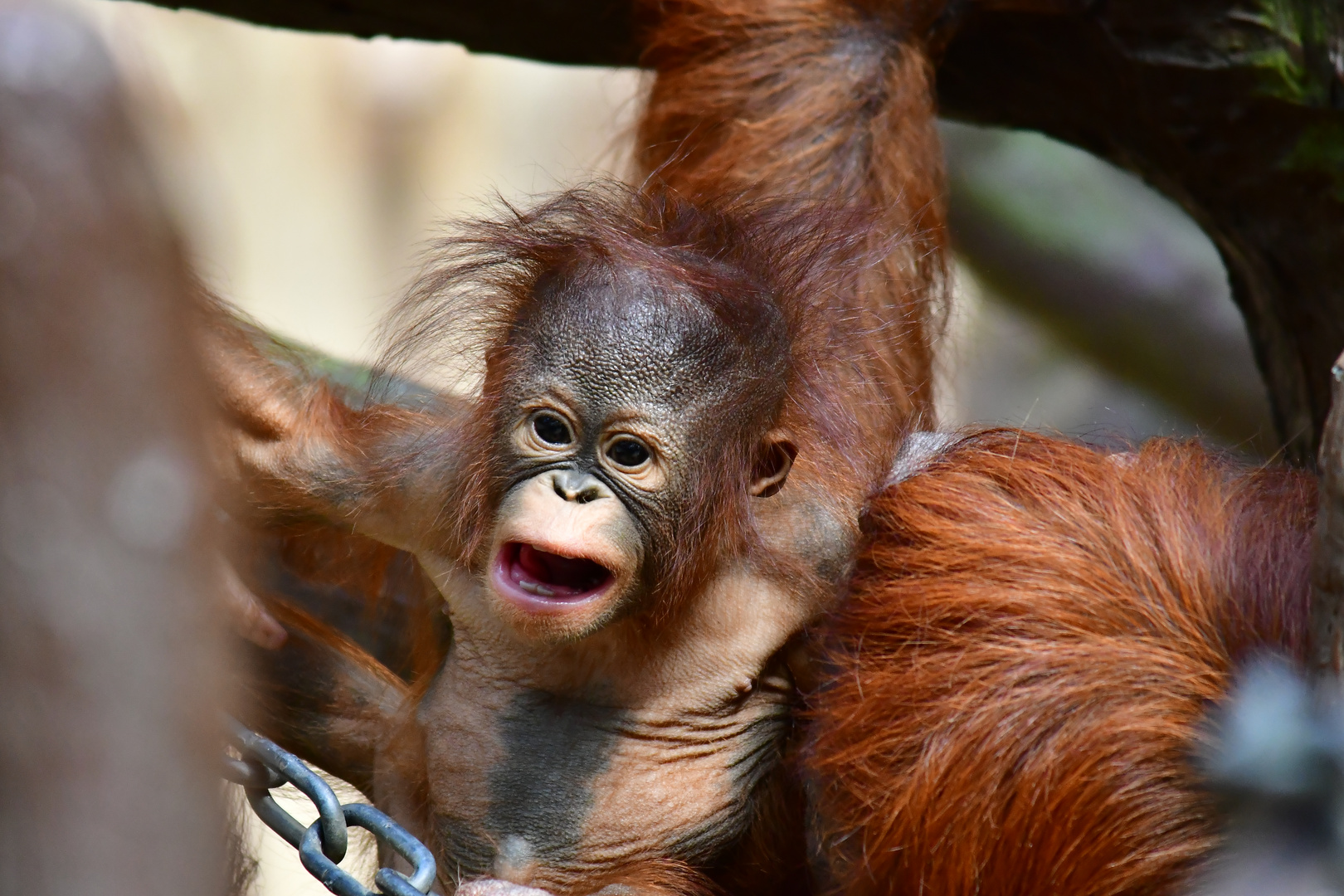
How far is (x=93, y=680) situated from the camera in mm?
862

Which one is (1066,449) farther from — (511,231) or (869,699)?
(511,231)

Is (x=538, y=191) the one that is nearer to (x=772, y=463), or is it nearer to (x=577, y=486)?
(x=772, y=463)

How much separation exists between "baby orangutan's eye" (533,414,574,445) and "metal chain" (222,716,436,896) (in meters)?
0.65

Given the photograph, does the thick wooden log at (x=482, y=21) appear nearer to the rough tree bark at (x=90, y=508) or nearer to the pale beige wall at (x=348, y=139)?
the rough tree bark at (x=90, y=508)

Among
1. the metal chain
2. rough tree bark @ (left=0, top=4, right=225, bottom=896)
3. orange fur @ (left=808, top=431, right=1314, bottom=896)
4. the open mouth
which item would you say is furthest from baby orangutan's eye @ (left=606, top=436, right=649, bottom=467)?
rough tree bark @ (left=0, top=4, right=225, bottom=896)

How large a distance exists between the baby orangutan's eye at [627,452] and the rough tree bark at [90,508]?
49.8 inches

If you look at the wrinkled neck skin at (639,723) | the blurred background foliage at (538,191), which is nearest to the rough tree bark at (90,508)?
the wrinkled neck skin at (639,723)

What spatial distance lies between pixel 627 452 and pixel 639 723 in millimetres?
484

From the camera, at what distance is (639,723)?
2.33 meters

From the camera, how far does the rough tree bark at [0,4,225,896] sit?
2.74 ft

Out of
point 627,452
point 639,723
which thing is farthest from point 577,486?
point 639,723

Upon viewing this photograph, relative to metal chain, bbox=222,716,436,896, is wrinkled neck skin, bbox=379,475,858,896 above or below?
below

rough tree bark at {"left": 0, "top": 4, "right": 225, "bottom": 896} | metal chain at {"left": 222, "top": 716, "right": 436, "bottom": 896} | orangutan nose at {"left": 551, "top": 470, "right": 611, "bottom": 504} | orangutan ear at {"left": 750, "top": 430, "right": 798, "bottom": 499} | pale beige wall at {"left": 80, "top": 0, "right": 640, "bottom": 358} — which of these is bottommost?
pale beige wall at {"left": 80, "top": 0, "right": 640, "bottom": 358}

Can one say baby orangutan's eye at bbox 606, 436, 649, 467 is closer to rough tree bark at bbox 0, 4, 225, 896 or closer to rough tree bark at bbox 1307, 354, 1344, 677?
rough tree bark at bbox 1307, 354, 1344, 677
